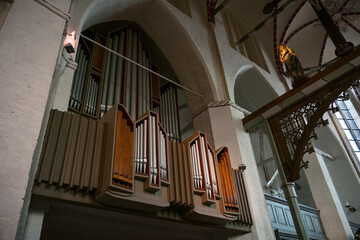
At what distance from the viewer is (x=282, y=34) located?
10453 millimetres

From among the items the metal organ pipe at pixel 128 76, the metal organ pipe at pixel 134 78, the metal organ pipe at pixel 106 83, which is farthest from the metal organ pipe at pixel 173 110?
the metal organ pipe at pixel 106 83

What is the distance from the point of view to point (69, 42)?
4035 millimetres

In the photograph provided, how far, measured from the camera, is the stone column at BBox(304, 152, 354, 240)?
23.2 ft

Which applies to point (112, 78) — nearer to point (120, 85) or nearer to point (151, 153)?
point (120, 85)

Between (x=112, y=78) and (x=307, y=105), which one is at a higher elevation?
(x=112, y=78)

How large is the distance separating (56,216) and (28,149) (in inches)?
50.5

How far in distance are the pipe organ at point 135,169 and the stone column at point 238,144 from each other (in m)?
0.52

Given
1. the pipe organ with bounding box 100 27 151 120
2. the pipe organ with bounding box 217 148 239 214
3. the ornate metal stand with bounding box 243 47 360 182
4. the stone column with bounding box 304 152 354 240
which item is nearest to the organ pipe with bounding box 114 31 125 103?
the pipe organ with bounding box 100 27 151 120

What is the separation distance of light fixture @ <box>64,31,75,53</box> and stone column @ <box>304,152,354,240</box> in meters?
6.74

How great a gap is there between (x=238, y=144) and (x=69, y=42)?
371cm

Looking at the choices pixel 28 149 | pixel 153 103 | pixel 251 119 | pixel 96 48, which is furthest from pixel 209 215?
pixel 96 48

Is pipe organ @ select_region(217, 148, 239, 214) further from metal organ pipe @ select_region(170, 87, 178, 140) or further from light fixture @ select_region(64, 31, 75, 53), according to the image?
light fixture @ select_region(64, 31, 75, 53)

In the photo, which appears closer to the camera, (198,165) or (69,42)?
(69,42)

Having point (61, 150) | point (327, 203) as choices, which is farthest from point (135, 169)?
point (327, 203)
